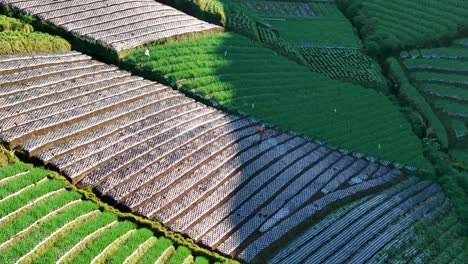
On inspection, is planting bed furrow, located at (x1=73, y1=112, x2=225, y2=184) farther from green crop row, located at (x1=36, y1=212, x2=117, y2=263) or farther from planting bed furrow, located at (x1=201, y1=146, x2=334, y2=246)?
planting bed furrow, located at (x1=201, y1=146, x2=334, y2=246)

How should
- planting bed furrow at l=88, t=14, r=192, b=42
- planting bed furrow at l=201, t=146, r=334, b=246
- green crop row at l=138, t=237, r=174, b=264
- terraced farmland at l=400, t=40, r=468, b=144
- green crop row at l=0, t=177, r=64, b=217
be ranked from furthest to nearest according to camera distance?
terraced farmland at l=400, t=40, r=468, b=144
planting bed furrow at l=88, t=14, r=192, b=42
planting bed furrow at l=201, t=146, r=334, b=246
green crop row at l=138, t=237, r=174, b=264
green crop row at l=0, t=177, r=64, b=217

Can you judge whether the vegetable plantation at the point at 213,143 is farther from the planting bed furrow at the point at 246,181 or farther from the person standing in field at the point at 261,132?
the person standing in field at the point at 261,132

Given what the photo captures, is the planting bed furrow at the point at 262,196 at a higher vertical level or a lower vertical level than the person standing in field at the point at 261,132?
lower

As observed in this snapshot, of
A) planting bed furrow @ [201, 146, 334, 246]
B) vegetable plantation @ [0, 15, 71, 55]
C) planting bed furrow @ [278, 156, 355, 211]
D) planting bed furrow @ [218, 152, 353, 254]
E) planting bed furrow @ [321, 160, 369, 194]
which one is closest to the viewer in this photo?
planting bed furrow @ [201, 146, 334, 246]

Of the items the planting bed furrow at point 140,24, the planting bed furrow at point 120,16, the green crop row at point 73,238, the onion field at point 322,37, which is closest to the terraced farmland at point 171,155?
the green crop row at point 73,238

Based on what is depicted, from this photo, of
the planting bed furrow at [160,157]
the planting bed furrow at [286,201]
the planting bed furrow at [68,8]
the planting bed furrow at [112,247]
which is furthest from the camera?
the planting bed furrow at [68,8]

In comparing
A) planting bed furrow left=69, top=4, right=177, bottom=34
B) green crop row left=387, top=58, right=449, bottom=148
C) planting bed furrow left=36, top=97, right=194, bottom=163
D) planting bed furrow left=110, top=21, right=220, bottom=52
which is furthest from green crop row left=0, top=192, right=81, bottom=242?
green crop row left=387, top=58, right=449, bottom=148

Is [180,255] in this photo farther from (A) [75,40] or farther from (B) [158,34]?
(B) [158,34]

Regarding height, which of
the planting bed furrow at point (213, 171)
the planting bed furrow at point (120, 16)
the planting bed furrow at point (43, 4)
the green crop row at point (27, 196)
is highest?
the planting bed furrow at point (43, 4)
